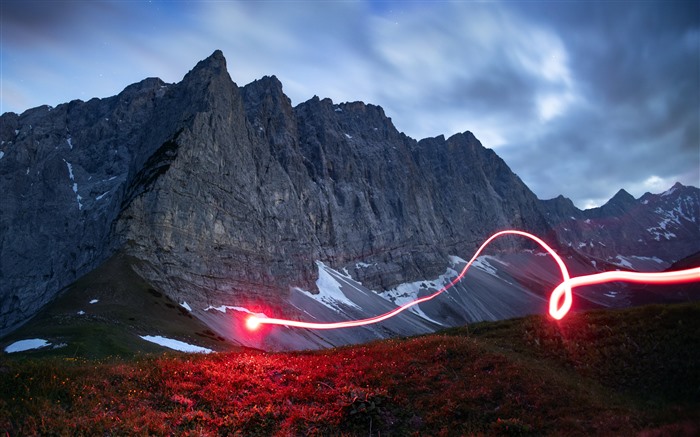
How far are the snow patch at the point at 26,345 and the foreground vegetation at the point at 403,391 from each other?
3018 centimetres

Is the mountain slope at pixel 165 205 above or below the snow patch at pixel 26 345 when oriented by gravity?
above

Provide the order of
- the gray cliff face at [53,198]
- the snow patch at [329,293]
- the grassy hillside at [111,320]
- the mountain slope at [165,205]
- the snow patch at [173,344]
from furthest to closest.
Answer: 1. the snow patch at [329,293]
2. the gray cliff face at [53,198]
3. the mountain slope at [165,205]
4. the snow patch at [173,344]
5. the grassy hillside at [111,320]

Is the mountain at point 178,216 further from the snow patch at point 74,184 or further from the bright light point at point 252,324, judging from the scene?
the bright light point at point 252,324

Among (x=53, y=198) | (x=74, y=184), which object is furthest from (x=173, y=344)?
(x=74, y=184)

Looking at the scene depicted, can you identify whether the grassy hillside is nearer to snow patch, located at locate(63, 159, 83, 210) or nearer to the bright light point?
the bright light point

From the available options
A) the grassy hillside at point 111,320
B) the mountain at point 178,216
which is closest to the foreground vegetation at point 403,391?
the grassy hillside at point 111,320

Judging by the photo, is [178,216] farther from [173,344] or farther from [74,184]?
[74,184]

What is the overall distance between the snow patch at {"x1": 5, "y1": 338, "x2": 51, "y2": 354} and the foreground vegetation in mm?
30180

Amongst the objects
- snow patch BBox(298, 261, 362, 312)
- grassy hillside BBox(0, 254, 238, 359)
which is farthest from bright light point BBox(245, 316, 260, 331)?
snow patch BBox(298, 261, 362, 312)

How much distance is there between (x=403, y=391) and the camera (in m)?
17.7

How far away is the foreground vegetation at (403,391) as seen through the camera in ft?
45.5

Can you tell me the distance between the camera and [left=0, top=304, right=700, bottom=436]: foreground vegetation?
13.9 m

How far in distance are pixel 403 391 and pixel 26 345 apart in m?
43.4

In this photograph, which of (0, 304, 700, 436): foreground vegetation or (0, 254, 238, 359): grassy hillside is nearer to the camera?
(0, 304, 700, 436): foreground vegetation
